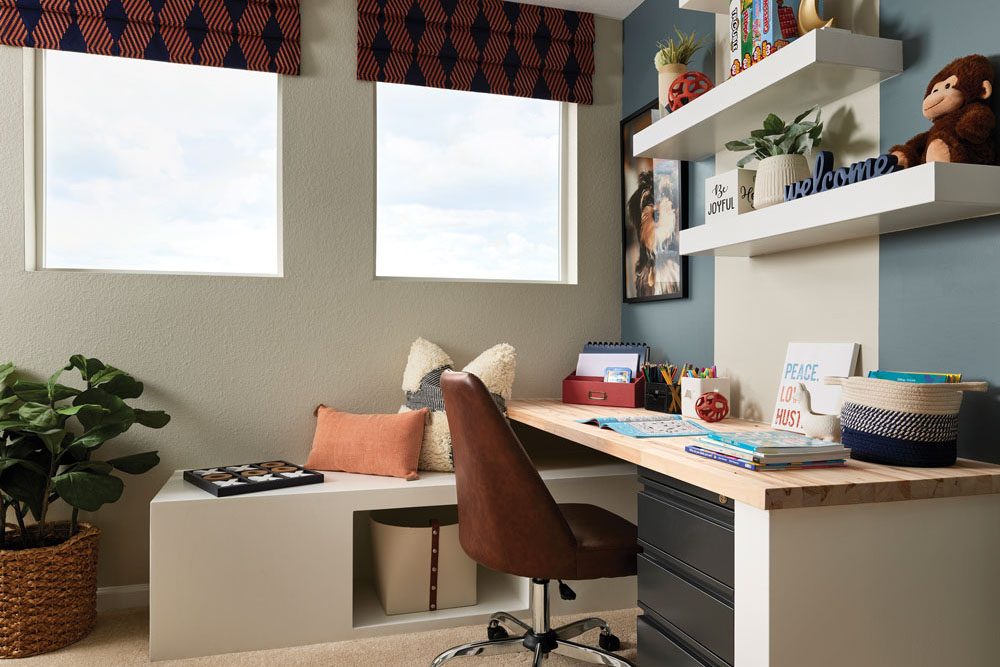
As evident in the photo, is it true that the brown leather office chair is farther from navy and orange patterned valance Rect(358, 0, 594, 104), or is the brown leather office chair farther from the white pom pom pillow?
navy and orange patterned valance Rect(358, 0, 594, 104)

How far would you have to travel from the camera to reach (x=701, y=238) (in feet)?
6.89

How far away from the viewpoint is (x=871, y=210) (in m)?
1.48

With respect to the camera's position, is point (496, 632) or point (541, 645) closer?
point (541, 645)

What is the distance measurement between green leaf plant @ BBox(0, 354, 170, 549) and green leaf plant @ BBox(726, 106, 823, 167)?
2.10 meters

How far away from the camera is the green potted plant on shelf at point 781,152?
1863 millimetres

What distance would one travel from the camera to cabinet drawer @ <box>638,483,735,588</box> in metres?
1.43

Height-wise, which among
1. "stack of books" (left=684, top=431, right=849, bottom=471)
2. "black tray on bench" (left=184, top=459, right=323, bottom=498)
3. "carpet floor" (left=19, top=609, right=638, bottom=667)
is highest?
"stack of books" (left=684, top=431, right=849, bottom=471)

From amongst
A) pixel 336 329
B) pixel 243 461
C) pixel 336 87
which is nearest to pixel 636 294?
pixel 336 329

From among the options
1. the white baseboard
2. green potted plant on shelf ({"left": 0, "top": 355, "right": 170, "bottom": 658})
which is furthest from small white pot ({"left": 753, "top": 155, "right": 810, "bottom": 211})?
the white baseboard

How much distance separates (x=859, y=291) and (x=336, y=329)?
1895 mm

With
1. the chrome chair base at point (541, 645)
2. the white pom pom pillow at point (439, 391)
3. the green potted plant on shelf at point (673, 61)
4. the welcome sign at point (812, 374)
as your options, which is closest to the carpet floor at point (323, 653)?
the chrome chair base at point (541, 645)

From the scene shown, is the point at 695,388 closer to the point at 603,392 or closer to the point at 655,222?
the point at 603,392

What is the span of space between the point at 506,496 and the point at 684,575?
0.45 m

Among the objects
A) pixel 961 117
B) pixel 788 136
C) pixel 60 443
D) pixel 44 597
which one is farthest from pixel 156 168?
pixel 961 117
